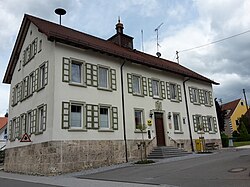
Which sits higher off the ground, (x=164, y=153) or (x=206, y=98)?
(x=206, y=98)

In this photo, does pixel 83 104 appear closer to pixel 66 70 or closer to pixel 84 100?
pixel 84 100

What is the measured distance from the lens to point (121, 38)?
27250mm

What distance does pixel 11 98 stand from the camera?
23.7m

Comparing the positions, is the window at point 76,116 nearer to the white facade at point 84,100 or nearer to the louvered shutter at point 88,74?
the white facade at point 84,100

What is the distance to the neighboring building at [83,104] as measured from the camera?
1567cm

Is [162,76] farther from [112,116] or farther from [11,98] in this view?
[11,98]

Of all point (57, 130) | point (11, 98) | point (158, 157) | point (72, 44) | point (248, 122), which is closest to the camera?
point (57, 130)

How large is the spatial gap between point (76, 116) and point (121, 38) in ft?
43.2

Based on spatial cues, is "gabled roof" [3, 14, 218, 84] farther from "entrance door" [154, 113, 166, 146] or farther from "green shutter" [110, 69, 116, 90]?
"entrance door" [154, 113, 166, 146]

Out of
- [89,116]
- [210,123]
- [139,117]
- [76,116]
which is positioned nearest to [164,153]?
[139,117]

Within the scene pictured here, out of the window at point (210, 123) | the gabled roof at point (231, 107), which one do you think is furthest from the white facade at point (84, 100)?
the gabled roof at point (231, 107)

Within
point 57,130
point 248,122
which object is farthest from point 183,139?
point 248,122

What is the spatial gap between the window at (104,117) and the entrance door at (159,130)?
487 centimetres

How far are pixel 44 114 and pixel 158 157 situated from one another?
328 inches
